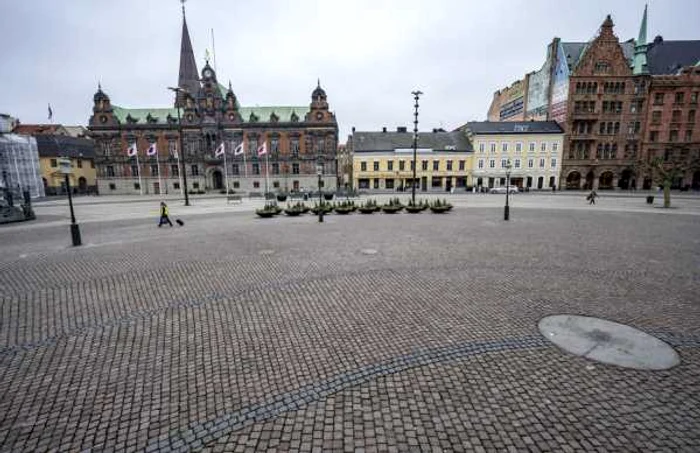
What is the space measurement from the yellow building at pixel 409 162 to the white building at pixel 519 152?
7.66ft

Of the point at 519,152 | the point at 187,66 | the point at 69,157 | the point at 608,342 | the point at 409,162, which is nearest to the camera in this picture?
the point at 608,342

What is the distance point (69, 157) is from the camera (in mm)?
62938

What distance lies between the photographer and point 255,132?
57.1 m

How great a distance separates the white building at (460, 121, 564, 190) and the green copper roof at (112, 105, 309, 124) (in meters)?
32.1

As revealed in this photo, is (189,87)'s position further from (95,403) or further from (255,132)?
(95,403)

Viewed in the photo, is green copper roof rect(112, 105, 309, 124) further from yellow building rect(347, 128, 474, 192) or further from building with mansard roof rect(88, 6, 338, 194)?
yellow building rect(347, 128, 474, 192)

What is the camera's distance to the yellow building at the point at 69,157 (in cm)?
6019

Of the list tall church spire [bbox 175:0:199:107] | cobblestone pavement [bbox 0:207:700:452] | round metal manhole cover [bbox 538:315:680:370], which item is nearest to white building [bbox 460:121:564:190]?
cobblestone pavement [bbox 0:207:700:452]

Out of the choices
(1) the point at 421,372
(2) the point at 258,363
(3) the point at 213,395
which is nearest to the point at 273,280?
(2) the point at 258,363

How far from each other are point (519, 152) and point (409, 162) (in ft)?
61.4

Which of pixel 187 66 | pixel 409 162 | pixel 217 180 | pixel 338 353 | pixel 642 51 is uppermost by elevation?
pixel 187 66

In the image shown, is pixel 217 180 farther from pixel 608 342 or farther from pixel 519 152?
pixel 608 342

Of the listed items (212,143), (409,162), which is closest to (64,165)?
(212,143)

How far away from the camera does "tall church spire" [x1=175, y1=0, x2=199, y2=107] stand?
198 feet
